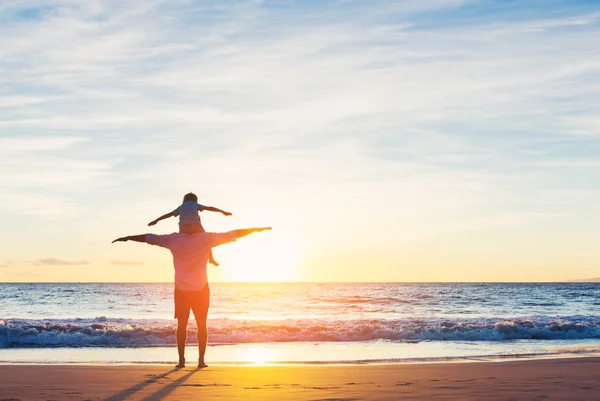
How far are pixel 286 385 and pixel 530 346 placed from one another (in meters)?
10.8

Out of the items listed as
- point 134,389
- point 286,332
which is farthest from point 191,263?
point 286,332

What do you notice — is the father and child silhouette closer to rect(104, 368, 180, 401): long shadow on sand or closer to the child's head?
the child's head

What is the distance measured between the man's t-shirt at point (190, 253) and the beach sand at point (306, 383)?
1175 mm

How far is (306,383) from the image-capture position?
8.35 m

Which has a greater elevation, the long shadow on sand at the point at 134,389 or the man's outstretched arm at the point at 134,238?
the man's outstretched arm at the point at 134,238

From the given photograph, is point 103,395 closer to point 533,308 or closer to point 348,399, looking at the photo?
point 348,399

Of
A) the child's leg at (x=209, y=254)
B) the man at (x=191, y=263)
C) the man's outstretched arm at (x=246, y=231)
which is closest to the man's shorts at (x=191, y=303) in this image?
the man at (x=191, y=263)

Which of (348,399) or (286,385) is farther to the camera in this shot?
(286,385)

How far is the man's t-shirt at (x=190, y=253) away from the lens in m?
8.97

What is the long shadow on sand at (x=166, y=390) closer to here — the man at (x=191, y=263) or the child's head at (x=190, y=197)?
the man at (x=191, y=263)

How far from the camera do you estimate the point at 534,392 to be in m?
7.54

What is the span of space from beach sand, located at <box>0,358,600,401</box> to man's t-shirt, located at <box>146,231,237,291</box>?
1175 mm

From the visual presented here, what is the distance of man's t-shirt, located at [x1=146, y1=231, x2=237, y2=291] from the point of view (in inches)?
353

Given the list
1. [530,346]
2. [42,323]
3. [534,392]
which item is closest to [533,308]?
[530,346]
